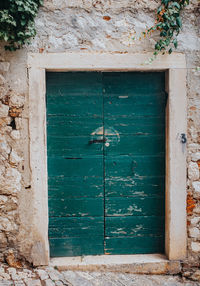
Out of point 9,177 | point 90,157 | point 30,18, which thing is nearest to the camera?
point 30,18

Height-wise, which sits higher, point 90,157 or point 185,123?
point 185,123

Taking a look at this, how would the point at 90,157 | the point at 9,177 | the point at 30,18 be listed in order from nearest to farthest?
the point at 30,18, the point at 9,177, the point at 90,157

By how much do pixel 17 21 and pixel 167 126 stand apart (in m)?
1.82

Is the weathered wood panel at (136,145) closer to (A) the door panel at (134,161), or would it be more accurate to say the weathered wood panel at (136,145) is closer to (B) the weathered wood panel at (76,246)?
(A) the door panel at (134,161)

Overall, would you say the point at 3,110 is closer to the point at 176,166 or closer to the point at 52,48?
the point at 52,48

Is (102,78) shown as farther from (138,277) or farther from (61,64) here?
(138,277)

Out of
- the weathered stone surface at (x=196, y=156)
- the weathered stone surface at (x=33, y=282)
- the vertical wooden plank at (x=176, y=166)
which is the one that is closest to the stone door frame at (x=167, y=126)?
the vertical wooden plank at (x=176, y=166)

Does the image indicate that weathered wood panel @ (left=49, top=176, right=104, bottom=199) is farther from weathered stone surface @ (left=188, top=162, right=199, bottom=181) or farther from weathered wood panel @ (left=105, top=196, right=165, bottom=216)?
weathered stone surface @ (left=188, top=162, right=199, bottom=181)

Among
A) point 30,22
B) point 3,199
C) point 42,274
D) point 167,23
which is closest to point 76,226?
point 42,274

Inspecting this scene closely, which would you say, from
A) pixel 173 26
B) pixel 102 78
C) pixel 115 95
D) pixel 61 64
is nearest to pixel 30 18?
pixel 61 64

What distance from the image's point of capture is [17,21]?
8.58ft

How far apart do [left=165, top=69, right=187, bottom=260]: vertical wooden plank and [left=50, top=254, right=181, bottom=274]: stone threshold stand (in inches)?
4.7

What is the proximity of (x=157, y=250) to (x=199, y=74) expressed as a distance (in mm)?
1983

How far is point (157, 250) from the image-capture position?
313cm
